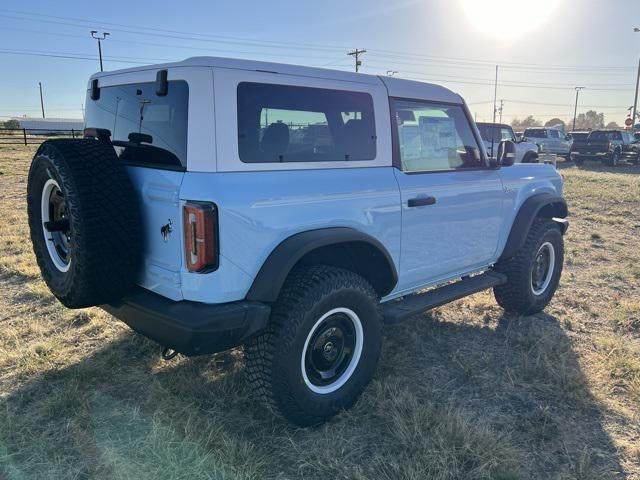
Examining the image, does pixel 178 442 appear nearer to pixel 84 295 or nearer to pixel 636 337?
pixel 84 295

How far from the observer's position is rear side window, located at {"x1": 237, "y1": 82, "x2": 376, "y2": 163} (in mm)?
2564

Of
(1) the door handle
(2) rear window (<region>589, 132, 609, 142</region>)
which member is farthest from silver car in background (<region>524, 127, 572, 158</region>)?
(1) the door handle

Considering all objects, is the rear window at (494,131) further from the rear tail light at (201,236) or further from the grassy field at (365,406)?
the rear tail light at (201,236)

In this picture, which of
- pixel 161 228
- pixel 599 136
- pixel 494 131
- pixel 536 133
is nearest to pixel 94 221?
pixel 161 228

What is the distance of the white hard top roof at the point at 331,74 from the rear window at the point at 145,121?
0.12m

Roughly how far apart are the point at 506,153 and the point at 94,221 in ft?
10.0

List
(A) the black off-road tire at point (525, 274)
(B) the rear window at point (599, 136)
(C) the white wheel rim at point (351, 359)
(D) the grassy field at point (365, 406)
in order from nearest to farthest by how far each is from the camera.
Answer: (D) the grassy field at point (365, 406)
(C) the white wheel rim at point (351, 359)
(A) the black off-road tire at point (525, 274)
(B) the rear window at point (599, 136)

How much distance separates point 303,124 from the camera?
113 inches

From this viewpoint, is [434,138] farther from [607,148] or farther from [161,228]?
[607,148]

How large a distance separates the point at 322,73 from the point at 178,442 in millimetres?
2213

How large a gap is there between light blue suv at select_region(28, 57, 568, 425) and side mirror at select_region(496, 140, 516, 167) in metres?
0.62

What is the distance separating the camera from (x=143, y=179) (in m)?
2.59

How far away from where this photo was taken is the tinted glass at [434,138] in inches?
134

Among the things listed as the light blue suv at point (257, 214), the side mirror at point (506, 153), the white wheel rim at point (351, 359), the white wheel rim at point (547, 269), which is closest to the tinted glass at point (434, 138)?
the light blue suv at point (257, 214)
